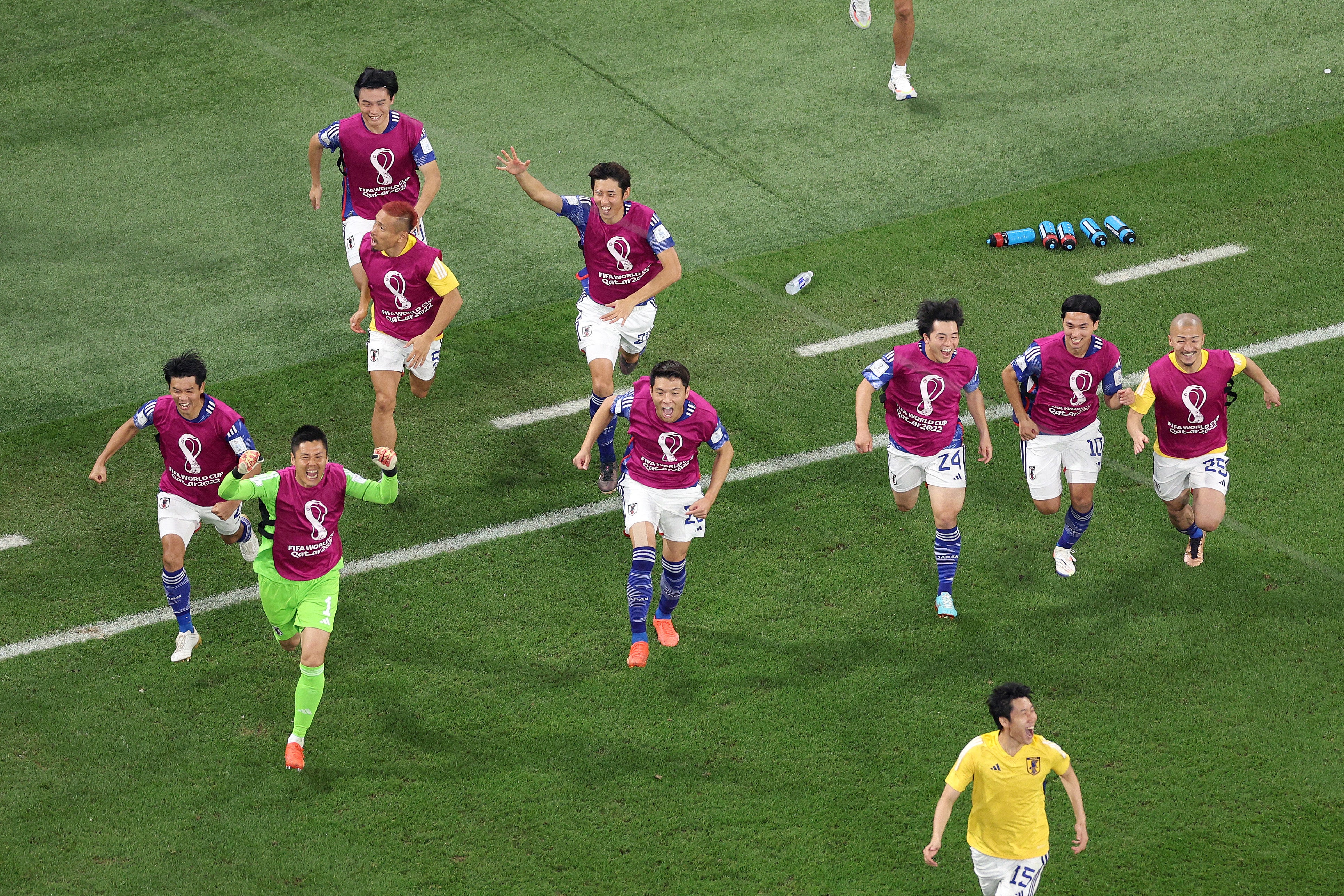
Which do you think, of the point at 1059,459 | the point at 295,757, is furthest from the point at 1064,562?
the point at 295,757

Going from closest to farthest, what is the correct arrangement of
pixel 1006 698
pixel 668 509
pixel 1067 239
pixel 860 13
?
1. pixel 1006 698
2. pixel 668 509
3. pixel 1067 239
4. pixel 860 13

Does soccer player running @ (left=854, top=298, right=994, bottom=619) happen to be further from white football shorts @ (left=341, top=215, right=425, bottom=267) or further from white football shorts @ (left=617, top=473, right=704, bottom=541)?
white football shorts @ (left=341, top=215, right=425, bottom=267)

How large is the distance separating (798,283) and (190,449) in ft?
20.3

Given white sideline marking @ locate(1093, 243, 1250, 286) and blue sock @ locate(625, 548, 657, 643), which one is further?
white sideline marking @ locate(1093, 243, 1250, 286)

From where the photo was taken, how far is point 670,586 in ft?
32.1

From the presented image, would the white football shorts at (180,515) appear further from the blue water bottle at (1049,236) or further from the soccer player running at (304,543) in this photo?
the blue water bottle at (1049,236)

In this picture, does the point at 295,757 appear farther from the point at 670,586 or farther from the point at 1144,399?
the point at 1144,399

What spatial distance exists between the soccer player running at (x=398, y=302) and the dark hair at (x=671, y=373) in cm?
222

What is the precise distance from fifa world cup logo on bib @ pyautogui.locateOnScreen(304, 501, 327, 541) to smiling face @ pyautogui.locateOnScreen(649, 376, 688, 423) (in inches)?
87.8

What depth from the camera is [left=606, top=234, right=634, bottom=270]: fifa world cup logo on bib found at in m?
11.3

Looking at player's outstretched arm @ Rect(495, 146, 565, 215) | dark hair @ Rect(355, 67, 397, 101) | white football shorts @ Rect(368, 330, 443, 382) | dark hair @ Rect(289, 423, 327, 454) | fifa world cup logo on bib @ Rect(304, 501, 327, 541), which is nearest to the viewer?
dark hair @ Rect(289, 423, 327, 454)

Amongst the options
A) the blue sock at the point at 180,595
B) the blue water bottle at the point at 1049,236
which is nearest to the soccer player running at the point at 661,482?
the blue sock at the point at 180,595

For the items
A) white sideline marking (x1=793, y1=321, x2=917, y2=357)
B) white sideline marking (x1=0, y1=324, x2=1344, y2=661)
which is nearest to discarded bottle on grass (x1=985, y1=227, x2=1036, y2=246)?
white sideline marking (x1=793, y1=321, x2=917, y2=357)

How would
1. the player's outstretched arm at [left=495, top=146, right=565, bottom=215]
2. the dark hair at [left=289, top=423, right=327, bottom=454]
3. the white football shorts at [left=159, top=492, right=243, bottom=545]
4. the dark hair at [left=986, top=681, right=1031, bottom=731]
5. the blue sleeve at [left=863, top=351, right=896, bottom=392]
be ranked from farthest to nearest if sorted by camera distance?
1. the player's outstretched arm at [left=495, top=146, right=565, bottom=215]
2. the blue sleeve at [left=863, top=351, right=896, bottom=392]
3. the white football shorts at [left=159, top=492, right=243, bottom=545]
4. the dark hair at [left=289, top=423, right=327, bottom=454]
5. the dark hair at [left=986, top=681, right=1031, bottom=731]
